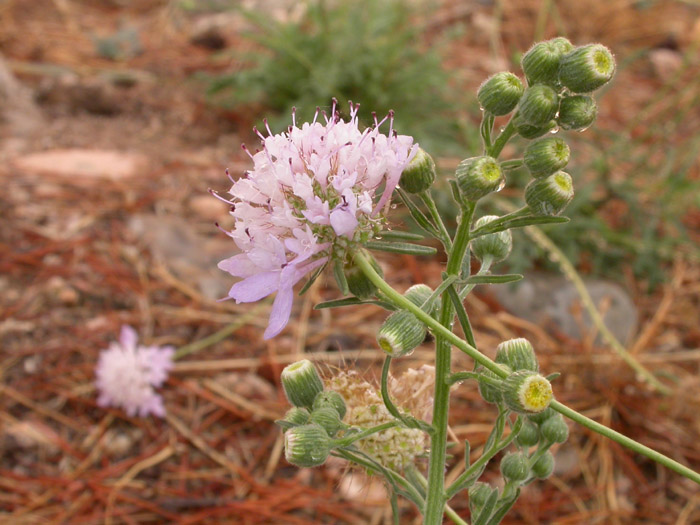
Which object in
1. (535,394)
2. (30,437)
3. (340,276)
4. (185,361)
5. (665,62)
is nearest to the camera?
(535,394)

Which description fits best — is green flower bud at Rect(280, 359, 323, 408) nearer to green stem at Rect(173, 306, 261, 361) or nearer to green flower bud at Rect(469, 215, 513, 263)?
green flower bud at Rect(469, 215, 513, 263)

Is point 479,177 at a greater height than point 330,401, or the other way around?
point 479,177

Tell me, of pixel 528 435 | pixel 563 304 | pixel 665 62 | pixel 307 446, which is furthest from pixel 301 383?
pixel 665 62

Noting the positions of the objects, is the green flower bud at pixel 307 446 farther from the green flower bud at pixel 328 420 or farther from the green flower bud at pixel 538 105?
the green flower bud at pixel 538 105

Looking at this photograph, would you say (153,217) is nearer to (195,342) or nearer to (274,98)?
(195,342)

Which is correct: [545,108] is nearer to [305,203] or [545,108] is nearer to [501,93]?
[501,93]

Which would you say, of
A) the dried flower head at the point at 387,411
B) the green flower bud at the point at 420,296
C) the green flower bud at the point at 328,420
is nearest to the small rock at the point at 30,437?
the dried flower head at the point at 387,411

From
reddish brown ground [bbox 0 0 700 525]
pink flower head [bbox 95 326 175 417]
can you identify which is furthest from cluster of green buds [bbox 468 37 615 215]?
pink flower head [bbox 95 326 175 417]
